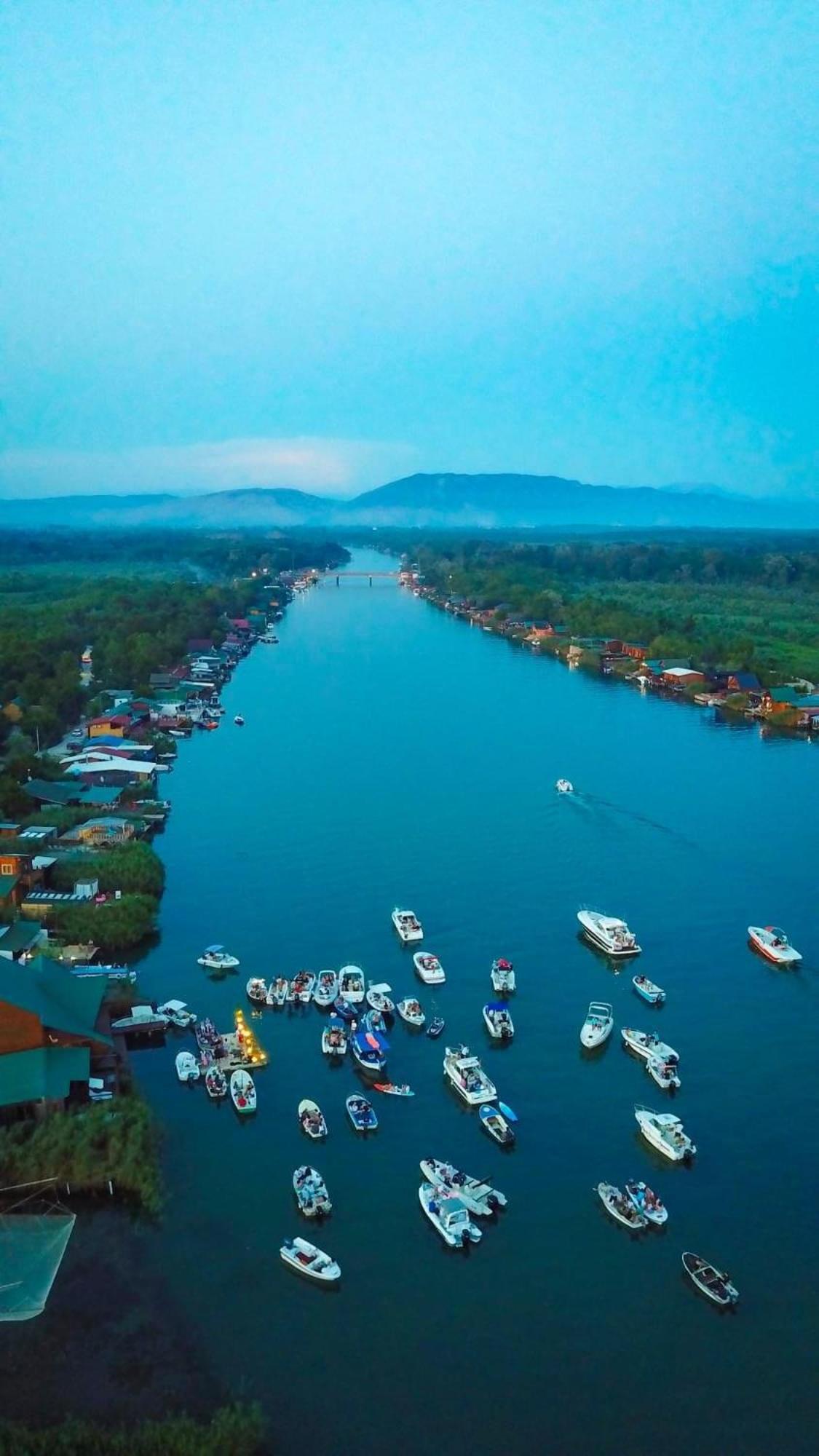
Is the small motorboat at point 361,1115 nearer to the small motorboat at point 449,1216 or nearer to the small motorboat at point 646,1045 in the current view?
the small motorboat at point 449,1216

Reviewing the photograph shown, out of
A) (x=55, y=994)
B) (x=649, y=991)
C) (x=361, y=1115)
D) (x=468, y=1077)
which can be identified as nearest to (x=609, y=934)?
(x=649, y=991)

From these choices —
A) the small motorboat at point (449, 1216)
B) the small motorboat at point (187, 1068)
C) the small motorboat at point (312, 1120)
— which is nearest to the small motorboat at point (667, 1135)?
the small motorboat at point (449, 1216)

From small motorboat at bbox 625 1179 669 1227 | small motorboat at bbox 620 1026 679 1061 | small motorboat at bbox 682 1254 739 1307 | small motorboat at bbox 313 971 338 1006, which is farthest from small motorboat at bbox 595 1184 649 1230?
small motorboat at bbox 313 971 338 1006

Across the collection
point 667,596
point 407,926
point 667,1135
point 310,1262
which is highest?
point 667,596

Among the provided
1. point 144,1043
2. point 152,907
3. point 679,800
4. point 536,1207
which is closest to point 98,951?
point 152,907

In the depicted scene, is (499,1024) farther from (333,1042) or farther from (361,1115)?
(361,1115)
